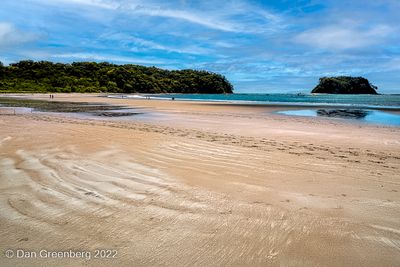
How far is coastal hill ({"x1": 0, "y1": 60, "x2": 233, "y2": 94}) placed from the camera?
267 feet

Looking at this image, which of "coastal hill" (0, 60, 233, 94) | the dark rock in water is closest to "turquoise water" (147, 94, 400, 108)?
the dark rock in water

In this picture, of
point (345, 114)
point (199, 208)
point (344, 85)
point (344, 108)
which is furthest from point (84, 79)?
point (344, 85)

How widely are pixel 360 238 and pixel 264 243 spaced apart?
3.29 feet

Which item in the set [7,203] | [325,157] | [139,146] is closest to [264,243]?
[7,203]

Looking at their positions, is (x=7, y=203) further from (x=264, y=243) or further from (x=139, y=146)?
(x=139, y=146)

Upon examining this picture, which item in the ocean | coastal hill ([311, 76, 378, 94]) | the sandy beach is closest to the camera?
the sandy beach

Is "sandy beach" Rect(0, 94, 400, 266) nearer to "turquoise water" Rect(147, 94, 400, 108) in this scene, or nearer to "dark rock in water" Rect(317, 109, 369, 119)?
"dark rock in water" Rect(317, 109, 369, 119)

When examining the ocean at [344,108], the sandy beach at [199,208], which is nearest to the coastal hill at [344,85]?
the ocean at [344,108]

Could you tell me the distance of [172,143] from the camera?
8.00 meters

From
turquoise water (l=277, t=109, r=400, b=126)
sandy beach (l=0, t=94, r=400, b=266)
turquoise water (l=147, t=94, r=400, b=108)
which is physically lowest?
sandy beach (l=0, t=94, r=400, b=266)

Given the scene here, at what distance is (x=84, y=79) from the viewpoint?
96375 millimetres

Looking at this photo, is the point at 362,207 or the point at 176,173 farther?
the point at 176,173

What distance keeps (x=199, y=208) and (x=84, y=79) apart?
337ft

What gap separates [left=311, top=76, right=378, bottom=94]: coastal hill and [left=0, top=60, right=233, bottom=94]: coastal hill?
69.2 m
